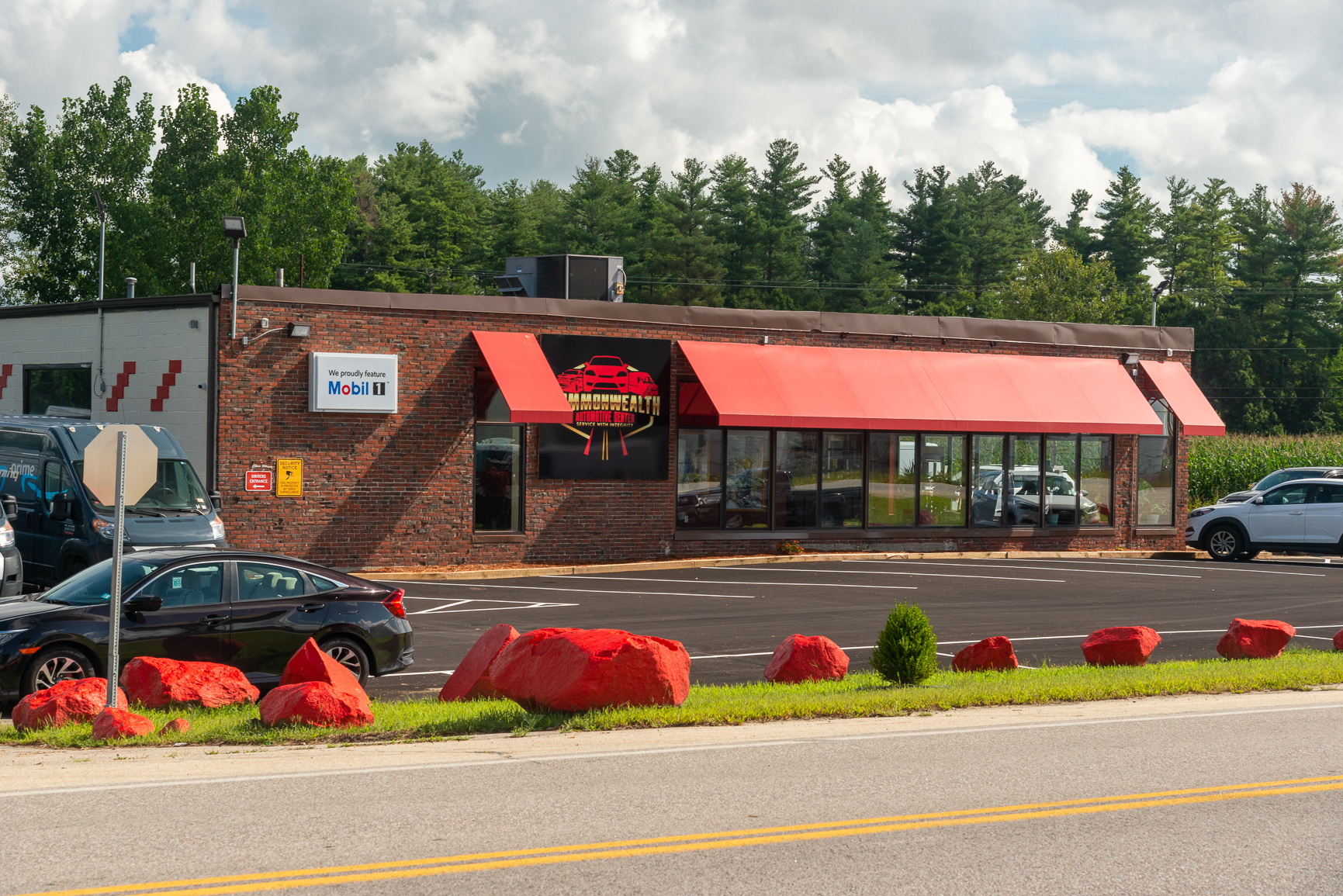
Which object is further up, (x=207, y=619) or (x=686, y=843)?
(x=207, y=619)

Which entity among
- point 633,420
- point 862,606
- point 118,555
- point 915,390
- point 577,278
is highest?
point 577,278

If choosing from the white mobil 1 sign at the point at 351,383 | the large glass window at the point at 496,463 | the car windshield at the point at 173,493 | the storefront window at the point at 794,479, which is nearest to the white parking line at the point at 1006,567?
the storefront window at the point at 794,479

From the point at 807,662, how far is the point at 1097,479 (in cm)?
2067

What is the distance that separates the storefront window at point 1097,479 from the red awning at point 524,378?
45.5 feet

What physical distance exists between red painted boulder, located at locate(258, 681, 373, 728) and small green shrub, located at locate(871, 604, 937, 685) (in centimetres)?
518

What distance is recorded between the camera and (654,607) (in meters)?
19.1

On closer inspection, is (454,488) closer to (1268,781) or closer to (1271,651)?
(1271,651)

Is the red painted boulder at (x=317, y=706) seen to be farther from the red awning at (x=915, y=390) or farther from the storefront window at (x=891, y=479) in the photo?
the storefront window at (x=891, y=479)

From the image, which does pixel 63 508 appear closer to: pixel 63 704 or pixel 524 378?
pixel 63 704

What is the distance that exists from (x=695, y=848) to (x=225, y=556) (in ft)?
23.6

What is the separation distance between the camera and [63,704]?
1006 cm

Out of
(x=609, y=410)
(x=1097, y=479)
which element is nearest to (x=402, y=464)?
(x=609, y=410)

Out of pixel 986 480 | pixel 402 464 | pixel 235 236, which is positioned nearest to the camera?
pixel 235 236

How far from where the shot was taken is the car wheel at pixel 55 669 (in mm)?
11078
